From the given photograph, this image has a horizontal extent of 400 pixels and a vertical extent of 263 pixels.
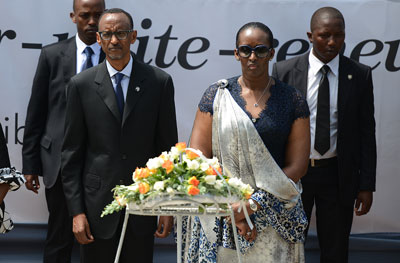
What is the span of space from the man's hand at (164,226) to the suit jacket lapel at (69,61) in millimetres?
1434

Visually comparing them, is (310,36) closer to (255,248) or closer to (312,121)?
(312,121)

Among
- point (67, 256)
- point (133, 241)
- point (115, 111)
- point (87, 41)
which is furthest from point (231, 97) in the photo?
point (67, 256)

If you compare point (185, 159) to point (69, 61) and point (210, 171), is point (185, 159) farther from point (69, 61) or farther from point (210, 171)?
Answer: point (69, 61)

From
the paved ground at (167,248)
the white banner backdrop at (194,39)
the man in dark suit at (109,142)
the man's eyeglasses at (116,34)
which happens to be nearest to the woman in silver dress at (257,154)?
the man in dark suit at (109,142)

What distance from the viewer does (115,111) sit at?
483 cm

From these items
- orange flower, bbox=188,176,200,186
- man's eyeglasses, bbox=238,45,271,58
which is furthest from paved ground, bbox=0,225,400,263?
orange flower, bbox=188,176,200,186

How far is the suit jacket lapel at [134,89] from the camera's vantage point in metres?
4.84

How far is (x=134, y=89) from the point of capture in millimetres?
4883

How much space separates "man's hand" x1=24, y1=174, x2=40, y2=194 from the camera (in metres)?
5.93

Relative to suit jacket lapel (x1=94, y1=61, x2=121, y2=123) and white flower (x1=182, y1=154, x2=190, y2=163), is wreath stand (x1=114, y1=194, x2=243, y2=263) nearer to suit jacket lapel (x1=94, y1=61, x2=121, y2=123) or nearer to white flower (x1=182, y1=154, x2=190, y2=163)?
white flower (x1=182, y1=154, x2=190, y2=163)

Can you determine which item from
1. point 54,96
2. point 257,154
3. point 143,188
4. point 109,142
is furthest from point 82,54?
point 143,188

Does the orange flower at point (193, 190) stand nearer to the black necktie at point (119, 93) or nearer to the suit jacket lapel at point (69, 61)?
the black necktie at point (119, 93)

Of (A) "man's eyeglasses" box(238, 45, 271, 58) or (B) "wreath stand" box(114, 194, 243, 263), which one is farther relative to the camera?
(A) "man's eyeglasses" box(238, 45, 271, 58)

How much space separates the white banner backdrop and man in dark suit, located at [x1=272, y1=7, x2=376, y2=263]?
602mm
